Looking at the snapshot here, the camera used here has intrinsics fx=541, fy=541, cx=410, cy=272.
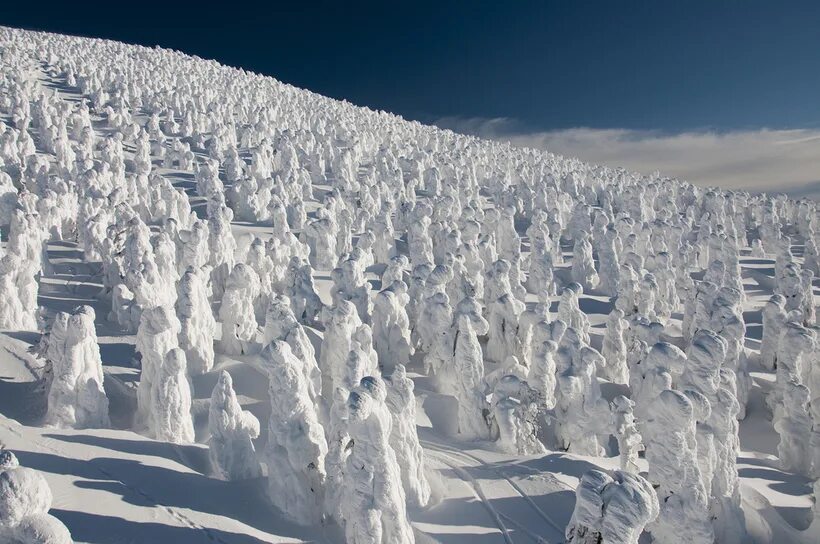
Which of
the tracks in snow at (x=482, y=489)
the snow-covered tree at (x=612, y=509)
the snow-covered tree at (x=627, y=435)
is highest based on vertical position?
the snow-covered tree at (x=612, y=509)

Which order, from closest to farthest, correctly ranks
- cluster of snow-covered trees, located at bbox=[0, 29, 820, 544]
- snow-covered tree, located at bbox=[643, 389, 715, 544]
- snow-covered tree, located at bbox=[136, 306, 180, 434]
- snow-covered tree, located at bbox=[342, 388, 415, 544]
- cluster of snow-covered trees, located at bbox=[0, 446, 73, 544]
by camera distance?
cluster of snow-covered trees, located at bbox=[0, 446, 73, 544] → snow-covered tree, located at bbox=[342, 388, 415, 544] → snow-covered tree, located at bbox=[643, 389, 715, 544] → cluster of snow-covered trees, located at bbox=[0, 29, 820, 544] → snow-covered tree, located at bbox=[136, 306, 180, 434]

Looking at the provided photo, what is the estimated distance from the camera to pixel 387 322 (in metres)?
24.5

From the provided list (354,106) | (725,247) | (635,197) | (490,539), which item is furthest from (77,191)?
(354,106)

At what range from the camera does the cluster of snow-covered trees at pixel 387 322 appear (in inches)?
515

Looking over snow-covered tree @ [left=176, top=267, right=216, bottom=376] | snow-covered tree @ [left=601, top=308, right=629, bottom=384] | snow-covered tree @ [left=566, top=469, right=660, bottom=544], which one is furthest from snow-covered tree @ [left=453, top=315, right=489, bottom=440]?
snow-covered tree @ [left=176, top=267, right=216, bottom=376]

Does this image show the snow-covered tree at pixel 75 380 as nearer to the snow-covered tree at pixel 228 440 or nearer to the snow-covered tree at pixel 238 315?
the snow-covered tree at pixel 228 440

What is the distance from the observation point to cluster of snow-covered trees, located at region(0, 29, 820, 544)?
13070 mm

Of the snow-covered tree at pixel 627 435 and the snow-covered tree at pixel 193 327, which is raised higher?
the snow-covered tree at pixel 193 327

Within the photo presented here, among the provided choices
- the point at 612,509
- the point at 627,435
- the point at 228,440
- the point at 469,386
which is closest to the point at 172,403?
the point at 228,440

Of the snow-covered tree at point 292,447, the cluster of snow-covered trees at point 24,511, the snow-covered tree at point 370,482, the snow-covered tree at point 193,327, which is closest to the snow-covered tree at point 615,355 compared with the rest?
the snow-covered tree at point 292,447

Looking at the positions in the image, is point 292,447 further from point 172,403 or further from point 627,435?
point 627,435

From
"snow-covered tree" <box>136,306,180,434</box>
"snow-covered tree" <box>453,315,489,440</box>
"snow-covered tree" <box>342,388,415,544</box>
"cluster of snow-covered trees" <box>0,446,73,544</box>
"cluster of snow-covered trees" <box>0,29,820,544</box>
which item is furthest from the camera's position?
"snow-covered tree" <box>453,315,489,440</box>

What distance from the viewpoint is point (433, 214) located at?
46.8 metres

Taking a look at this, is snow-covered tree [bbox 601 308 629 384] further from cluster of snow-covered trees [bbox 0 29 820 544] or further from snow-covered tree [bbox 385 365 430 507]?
snow-covered tree [bbox 385 365 430 507]
